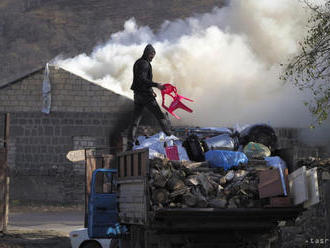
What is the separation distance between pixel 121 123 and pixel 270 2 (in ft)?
39.3

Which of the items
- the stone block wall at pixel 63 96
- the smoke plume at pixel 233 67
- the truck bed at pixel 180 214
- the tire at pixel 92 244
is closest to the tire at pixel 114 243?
the tire at pixel 92 244

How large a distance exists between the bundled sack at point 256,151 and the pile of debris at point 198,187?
0.90 meters

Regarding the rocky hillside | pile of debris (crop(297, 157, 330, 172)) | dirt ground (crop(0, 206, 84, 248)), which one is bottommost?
dirt ground (crop(0, 206, 84, 248))

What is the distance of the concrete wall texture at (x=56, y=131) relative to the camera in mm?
23281

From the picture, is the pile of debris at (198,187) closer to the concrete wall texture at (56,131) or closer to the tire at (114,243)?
the tire at (114,243)

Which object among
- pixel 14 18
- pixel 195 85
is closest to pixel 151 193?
pixel 195 85

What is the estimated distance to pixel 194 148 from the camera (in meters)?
9.47

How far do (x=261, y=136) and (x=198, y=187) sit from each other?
2.67 metres

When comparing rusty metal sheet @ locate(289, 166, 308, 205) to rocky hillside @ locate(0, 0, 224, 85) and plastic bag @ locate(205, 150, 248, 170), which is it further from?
rocky hillside @ locate(0, 0, 224, 85)

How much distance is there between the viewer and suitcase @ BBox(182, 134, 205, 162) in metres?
9.39

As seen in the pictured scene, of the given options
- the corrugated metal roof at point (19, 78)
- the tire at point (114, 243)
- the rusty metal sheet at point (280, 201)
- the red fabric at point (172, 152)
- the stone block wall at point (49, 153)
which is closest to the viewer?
the rusty metal sheet at point (280, 201)

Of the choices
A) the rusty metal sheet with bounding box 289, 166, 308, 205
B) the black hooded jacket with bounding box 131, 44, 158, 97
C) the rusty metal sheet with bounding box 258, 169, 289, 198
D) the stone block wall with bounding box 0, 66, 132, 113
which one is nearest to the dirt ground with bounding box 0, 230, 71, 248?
the black hooded jacket with bounding box 131, 44, 158, 97

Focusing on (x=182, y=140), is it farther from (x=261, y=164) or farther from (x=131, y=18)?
(x=131, y=18)

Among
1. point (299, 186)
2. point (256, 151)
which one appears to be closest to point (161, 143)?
point (256, 151)
